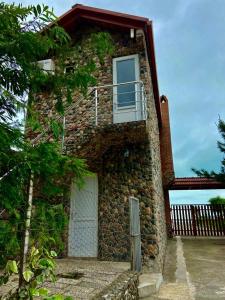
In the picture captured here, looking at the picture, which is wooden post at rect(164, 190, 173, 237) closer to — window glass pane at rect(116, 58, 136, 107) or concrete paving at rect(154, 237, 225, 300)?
concrete paving at rect(154, 237, 225, 300)

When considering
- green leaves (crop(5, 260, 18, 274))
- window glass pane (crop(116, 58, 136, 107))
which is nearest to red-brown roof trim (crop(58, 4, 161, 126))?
window glass pane (crop(116, 58, 136, 107))

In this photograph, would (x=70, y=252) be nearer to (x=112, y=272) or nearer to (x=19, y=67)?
(x=112, y=272)

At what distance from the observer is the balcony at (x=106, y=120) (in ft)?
22.7

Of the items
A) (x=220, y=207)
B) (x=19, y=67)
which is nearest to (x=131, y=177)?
(x=19, y=67)

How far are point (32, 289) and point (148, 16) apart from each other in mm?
9090

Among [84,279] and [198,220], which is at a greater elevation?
[198,220]

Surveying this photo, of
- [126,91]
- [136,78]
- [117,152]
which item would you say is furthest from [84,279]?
[136,78]

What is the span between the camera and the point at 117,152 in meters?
7.92

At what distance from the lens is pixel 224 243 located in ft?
39.9

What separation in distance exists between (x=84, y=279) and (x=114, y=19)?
8369 mm

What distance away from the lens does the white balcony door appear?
26.6 feet

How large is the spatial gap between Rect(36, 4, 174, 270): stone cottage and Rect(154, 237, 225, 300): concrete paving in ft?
1.99

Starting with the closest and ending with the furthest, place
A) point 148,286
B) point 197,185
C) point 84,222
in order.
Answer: point 148,286 → point 84,222 → point 197,185

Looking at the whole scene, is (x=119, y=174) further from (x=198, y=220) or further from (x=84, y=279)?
(x=198, y=220)
